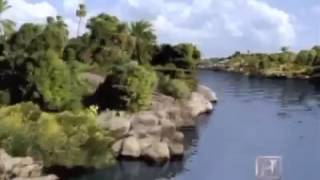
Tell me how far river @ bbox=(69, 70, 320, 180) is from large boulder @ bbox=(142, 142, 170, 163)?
0.74 metres

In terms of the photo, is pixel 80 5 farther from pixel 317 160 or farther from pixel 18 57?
pixel 317 160

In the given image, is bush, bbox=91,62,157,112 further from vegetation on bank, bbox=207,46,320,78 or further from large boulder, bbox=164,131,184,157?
vegetation on bank, bbox=207,46,320,78

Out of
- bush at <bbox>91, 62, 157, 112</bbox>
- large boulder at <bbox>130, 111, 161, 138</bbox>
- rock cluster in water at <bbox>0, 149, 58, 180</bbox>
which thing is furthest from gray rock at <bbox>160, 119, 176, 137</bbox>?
rock cluster in water at <bbox>0, 149, 58, 180</bbox>

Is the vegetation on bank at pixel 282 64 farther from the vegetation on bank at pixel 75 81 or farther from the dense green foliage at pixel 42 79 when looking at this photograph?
the dense green foliage at pixel 42 79

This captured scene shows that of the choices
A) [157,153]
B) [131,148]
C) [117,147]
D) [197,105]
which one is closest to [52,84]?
[117,147]

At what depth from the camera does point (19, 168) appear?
4291 cm

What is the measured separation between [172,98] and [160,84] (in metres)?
3.23

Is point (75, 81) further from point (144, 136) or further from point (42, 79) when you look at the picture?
point (144, 136)

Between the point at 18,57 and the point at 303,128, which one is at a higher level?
the point at 18,57

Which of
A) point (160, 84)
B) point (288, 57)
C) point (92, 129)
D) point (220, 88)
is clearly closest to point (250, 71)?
point (288, 57)

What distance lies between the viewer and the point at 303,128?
7462cm

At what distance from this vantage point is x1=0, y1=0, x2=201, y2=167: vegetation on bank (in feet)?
156

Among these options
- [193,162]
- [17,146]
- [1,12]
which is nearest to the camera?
[17,146]

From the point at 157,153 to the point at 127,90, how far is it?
1264 centimetres
